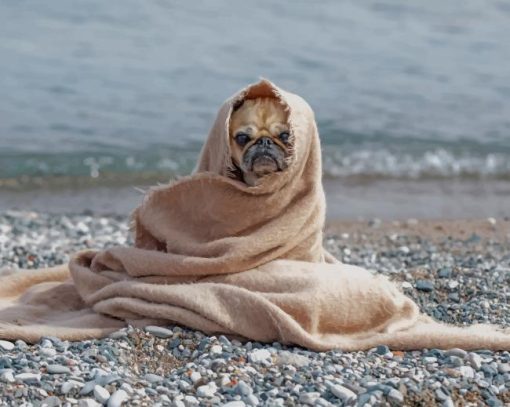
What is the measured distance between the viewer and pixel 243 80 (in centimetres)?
1780

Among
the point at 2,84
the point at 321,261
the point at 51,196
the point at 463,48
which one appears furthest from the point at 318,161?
the point at 463,48

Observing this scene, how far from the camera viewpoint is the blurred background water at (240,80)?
1423cm

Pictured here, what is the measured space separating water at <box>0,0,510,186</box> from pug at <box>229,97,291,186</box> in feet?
24.4

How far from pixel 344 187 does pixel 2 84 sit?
20.1 ft

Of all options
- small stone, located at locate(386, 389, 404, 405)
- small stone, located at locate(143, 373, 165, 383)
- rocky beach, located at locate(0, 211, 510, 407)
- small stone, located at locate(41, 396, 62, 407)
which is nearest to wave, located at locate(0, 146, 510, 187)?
rocky beach, located at locate(0, 211, 510, 407)

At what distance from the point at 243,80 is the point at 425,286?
1098 centimetres

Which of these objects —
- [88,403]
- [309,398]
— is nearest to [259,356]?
[309,398]

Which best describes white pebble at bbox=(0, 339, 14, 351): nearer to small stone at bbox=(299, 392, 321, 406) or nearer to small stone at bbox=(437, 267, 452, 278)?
small stone at bbox=(299, 392, 321, 406)

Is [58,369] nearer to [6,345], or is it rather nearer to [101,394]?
[101,394]

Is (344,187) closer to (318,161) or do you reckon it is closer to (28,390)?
(318,161)

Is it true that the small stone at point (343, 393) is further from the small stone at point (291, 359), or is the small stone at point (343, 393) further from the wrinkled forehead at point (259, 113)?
the wrinkled forehead at point (259, 113)

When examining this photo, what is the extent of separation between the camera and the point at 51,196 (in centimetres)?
1255

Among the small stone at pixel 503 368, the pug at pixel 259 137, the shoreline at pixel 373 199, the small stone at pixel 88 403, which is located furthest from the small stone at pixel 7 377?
the shoreline at pixel 373 199

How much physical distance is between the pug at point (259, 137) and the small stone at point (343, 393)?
1253 mm
